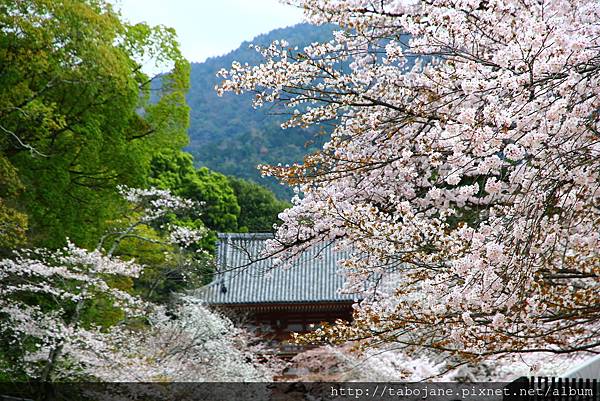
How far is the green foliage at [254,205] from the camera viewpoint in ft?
91.0

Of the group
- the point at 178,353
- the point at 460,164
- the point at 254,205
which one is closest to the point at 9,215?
the point at 178,353

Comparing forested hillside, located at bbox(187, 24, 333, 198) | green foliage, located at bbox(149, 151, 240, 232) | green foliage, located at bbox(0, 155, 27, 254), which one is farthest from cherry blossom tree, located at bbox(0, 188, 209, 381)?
forested hillside, located at bbox(187, 24, 333, 198)

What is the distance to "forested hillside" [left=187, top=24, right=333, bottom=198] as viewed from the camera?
3388 centimetres

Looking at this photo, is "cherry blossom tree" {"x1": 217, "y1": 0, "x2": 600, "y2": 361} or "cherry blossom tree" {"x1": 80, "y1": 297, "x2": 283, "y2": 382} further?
"cherry blossom tree" {"x1": 80, "y1": 297, "x2": 283, "y2": 382}

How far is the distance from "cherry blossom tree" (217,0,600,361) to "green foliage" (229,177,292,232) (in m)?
22.3

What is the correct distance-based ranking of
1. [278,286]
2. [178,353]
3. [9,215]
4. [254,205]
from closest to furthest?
[9,215], [178,353], [278,286], [254,205]

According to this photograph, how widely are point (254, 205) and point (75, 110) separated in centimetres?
1635

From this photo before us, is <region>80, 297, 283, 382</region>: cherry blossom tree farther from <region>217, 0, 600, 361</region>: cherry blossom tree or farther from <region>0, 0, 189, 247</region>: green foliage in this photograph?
<region>217, 0, 600, 361</region>: cherry blossom tree

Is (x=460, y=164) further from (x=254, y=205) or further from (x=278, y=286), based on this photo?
(x=254, y=205)

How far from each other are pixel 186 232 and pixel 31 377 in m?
3.69

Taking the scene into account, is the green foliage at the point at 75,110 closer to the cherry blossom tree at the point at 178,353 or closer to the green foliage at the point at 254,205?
the cherry blossom tree at the point at 178,353

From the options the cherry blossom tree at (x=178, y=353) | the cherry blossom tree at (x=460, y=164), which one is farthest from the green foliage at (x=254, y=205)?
the cherry blossom tree at (x=460, y=164)

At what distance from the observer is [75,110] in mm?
11961

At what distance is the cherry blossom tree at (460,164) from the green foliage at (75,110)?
20.0 feet
